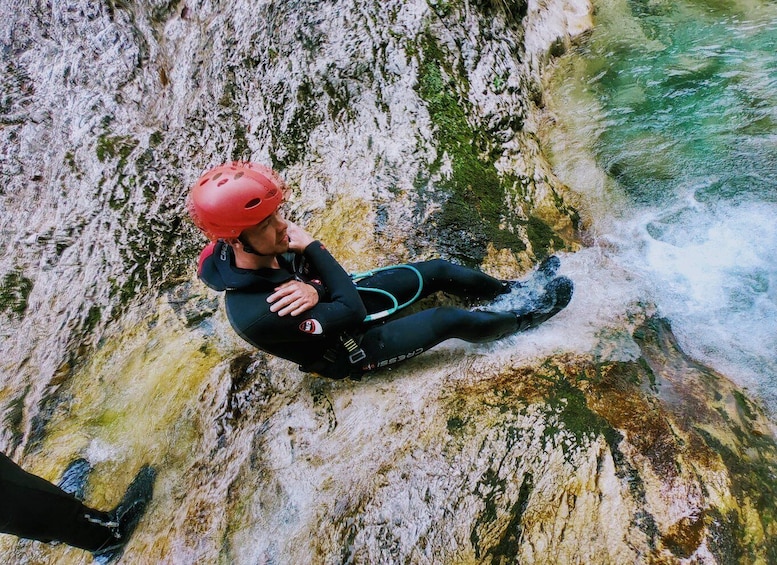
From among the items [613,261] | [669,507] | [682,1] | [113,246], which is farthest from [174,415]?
[682,1]

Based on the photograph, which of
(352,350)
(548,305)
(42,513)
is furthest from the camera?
(548,305)

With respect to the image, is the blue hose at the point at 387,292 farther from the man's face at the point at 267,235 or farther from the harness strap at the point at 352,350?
the man's face at the point at 267,235

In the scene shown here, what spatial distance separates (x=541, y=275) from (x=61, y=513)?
3882 mm

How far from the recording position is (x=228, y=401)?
374 cm

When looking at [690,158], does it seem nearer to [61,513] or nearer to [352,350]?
[352,350]

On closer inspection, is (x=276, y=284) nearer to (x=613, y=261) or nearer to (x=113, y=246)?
(x=113, y=246)

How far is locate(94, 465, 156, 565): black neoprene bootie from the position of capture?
3176 millimetres

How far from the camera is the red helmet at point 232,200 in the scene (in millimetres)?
2654

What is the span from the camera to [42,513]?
9.05ft

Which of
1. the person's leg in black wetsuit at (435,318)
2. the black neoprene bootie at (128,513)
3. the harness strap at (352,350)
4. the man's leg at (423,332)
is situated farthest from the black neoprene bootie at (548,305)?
the black neoprene bootie at (128,513)

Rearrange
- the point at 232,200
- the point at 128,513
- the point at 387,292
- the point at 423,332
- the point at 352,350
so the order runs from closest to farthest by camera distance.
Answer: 1. the point at 232,200
2. the point at 128,513
3. the point at 352,350
4. the point at 423,332
5. the point at 387,292


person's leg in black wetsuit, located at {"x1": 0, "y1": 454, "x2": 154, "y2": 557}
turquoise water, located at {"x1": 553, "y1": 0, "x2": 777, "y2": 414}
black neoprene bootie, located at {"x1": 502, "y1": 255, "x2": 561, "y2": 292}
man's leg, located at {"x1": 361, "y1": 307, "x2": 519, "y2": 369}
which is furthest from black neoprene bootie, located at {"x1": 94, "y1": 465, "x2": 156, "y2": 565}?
turquoise water, located at {"x1": 553, "y1": 0, "x2": 777, "y2": 414}

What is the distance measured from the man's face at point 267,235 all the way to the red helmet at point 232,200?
0.20 ft

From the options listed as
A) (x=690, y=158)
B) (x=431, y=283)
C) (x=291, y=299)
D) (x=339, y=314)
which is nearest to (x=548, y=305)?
(x=431, y=283)
